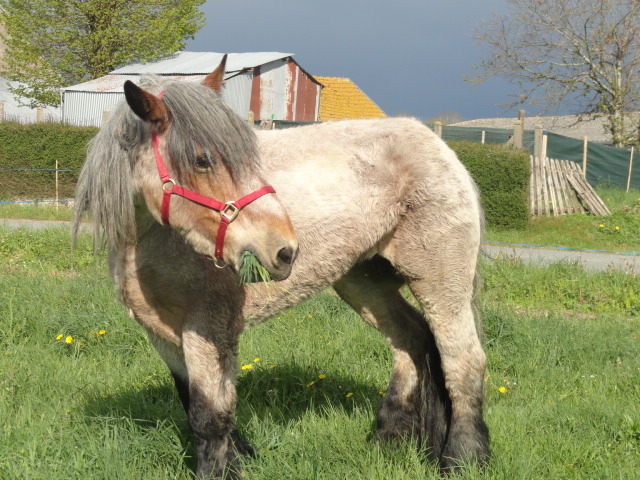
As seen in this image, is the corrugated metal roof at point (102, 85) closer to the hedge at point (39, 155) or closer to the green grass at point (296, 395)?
the hedge at point (39, 155)

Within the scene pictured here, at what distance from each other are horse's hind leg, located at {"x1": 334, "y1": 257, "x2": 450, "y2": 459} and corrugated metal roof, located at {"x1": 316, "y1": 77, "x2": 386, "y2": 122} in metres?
37.9

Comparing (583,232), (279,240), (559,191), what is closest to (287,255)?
(279,240)

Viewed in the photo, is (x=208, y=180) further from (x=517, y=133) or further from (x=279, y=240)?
(x=517, y=133)

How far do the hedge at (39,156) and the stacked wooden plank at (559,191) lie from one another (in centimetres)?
1291

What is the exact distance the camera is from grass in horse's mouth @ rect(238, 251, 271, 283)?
2.78 meters

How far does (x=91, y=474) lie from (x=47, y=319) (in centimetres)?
293

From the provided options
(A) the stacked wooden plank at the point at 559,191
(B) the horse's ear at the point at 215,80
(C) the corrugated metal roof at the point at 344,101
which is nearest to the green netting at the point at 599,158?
(A) the stacked wooden plank at the point at 559,191

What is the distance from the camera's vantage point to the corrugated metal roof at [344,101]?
4284 centimetres

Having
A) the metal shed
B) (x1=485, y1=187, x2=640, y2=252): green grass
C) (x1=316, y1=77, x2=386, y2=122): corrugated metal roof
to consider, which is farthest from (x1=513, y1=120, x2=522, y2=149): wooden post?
(x1=316, y1=77, x2=386, y2=122): corrugated metal roof

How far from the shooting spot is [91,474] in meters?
3.20

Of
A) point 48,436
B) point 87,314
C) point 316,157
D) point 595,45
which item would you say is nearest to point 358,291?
point 316,157

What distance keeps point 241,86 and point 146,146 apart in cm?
3093

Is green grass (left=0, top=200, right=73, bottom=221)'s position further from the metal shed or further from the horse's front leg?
the metal shed

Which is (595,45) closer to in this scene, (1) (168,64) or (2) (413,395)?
(1) (168,64)
